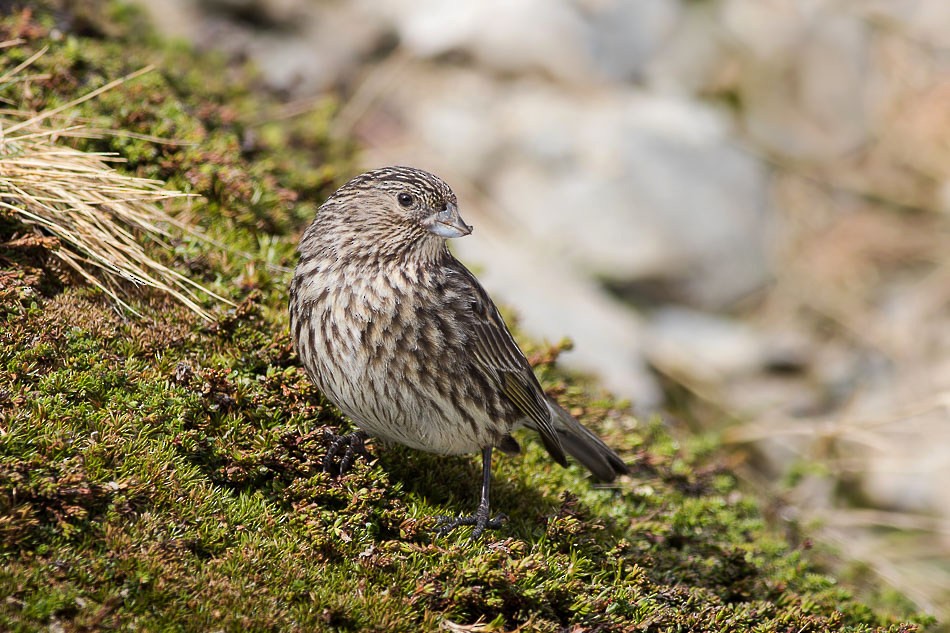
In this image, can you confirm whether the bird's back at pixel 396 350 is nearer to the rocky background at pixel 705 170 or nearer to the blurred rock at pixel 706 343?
the rocky background at pixel 705 170

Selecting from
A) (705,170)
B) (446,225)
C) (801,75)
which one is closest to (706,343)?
(705,170)

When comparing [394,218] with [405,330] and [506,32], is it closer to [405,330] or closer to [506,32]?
[405,330]

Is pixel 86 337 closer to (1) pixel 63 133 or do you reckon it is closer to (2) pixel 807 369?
(1) pixel 63 133

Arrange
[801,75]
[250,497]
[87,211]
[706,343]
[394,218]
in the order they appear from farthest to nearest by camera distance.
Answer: [801,75], [706,343], [87,211], [394,218], [250,497]

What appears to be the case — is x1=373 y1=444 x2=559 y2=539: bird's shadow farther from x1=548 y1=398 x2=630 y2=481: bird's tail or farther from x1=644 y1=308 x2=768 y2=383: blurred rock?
x1=644 y1=308 x2=768 y2=383: blurred rock

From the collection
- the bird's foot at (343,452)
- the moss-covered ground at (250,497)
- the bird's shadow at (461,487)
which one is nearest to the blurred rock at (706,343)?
the moss-covered ground at (250,497)

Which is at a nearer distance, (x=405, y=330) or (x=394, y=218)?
(x=405, y=330)

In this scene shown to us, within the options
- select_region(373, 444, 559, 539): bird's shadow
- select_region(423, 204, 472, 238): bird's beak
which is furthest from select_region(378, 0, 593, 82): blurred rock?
select_region(373, 444, 559, 539): bird's shadow
